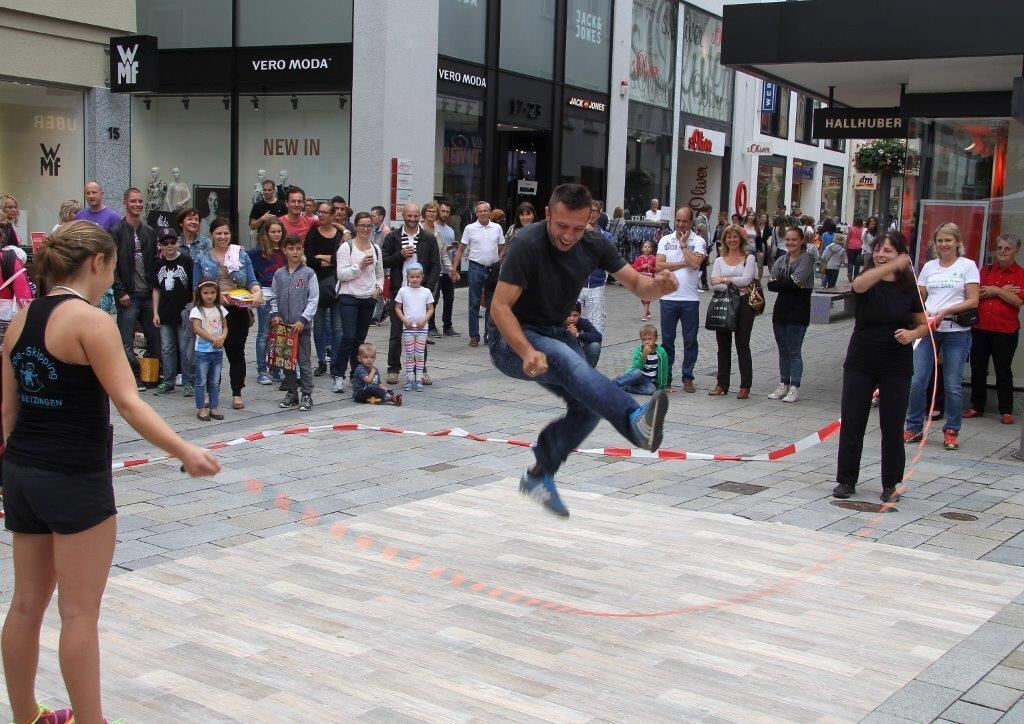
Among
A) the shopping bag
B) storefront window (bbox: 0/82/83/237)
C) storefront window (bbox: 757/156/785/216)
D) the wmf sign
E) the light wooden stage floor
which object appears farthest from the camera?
storefront window (bbox: 757/156/785/216)

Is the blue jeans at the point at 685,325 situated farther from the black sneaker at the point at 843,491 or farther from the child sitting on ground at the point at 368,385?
the black sneaker at the point at 843,491

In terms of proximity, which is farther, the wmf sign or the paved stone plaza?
the wmf sign

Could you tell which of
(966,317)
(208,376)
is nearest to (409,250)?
(208,376)

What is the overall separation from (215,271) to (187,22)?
12.7m

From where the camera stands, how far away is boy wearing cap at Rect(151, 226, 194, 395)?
1073 centimetres

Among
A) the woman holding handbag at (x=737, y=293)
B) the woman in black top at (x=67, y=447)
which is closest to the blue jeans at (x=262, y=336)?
the woman holding handbag at (x=737, y=293)

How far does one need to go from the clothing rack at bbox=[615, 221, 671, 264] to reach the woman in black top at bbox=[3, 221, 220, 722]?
66.7 ft

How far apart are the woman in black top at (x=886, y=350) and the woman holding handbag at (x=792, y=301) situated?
364 cm

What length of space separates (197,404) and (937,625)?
6676 mm

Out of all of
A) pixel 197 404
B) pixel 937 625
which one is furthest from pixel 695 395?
pixel 937 625

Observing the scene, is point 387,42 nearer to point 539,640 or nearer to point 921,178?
point 921,178

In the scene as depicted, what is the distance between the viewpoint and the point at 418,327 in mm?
11422

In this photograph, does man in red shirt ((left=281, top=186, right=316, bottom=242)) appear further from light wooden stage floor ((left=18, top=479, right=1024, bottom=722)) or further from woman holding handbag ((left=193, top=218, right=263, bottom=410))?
light wooden stage floor ((left=18, top=479, right=1024, bottom=722))

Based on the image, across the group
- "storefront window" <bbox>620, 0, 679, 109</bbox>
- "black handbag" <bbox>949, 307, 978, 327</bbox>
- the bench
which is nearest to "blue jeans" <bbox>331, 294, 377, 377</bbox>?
"black handbag" <bbox>949, 307, 978, 327</bbox>
